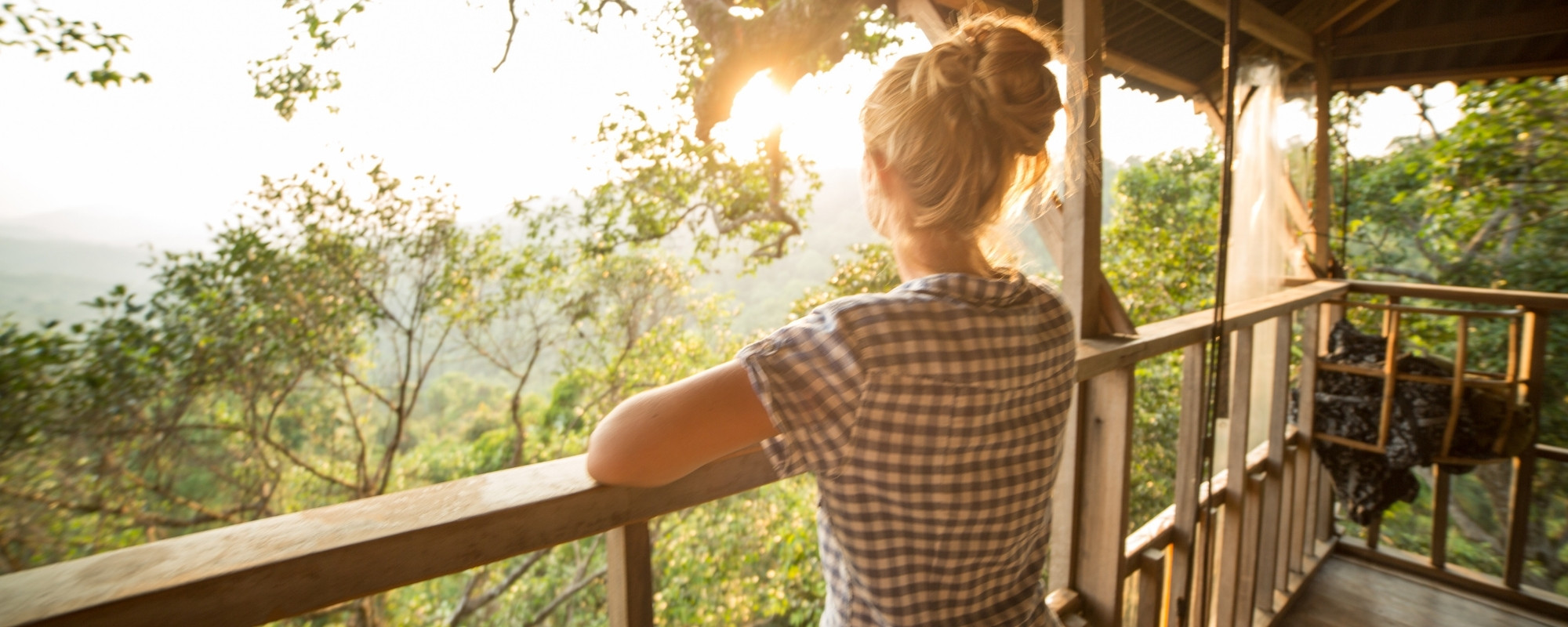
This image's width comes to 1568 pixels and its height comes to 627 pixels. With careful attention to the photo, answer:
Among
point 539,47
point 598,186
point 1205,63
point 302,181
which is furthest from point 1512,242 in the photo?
point 302,181

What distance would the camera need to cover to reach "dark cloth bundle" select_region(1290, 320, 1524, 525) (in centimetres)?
249

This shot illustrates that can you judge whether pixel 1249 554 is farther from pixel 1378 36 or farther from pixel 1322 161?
pixel 1378 36

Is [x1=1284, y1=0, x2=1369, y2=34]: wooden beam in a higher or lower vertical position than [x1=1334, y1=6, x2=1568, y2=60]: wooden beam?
higher

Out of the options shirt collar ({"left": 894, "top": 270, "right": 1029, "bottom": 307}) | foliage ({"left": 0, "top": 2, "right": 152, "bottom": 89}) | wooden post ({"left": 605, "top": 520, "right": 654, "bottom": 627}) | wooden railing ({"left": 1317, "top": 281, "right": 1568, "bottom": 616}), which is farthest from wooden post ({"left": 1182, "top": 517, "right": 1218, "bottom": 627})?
foliage ({"left": 0, "top": 2, "right": 152, "bottom": 89})

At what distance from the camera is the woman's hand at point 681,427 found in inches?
26.1

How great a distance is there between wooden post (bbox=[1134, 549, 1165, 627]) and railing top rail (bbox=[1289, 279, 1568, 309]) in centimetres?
170

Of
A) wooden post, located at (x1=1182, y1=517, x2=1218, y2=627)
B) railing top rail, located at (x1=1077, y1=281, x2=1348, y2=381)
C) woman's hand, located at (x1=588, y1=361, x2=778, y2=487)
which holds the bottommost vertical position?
wooden post, located at (x1=1182, y1=517, x2=1218, y2=627)

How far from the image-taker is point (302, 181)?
16.0 ft

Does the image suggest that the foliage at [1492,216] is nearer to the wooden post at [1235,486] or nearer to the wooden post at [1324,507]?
the wooden post at [1324,507]

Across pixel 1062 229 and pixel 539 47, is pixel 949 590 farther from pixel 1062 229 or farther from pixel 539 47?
pixel 539 47

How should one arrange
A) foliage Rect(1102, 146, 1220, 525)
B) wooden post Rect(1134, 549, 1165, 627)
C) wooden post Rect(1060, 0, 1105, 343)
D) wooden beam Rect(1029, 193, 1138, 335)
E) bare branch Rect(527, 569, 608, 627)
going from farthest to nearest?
foliage Rect(1102, 146, 1220, 525)
bare branch Rect(527, 569, 608, 627)
wooden post Rect(1134, 549, 1165, 627)
wooden beam Rect(1029, 193, 1138, 335)
wooden post Rect(1060, 0, 1105, 343)

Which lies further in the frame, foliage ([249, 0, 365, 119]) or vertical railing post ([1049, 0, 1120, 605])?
foliage ([249, 0, 365, 119])

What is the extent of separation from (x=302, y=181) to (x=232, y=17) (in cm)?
104

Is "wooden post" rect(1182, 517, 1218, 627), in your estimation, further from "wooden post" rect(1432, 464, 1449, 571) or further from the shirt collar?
the shirt collar
